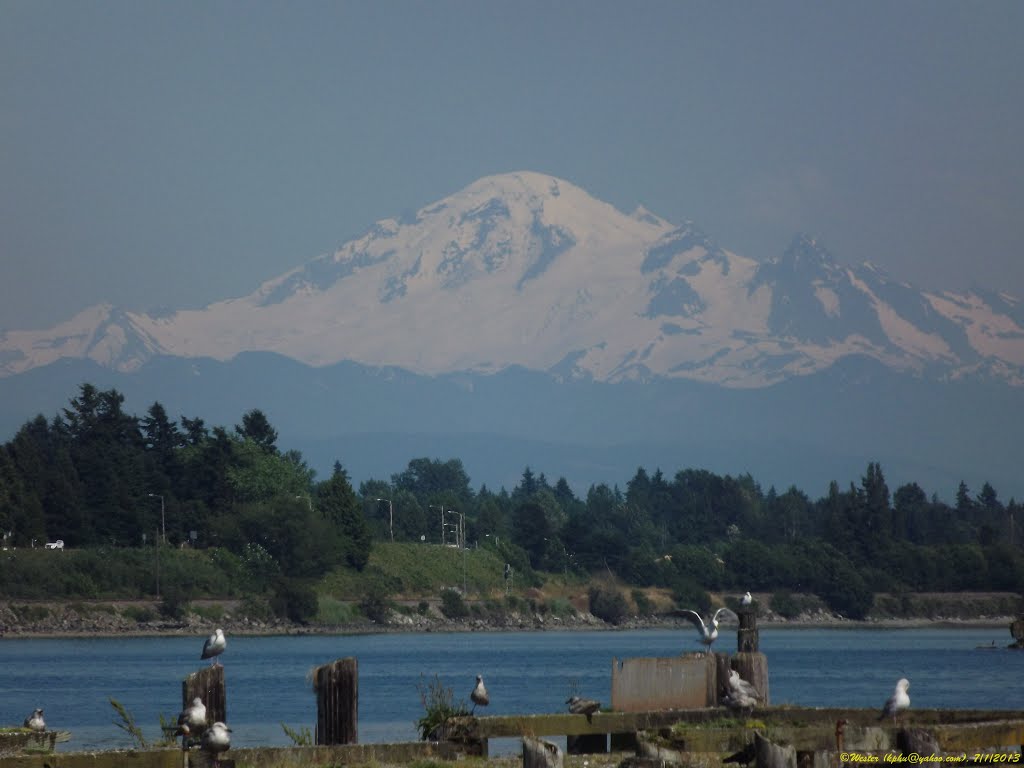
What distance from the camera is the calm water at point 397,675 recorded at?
227 ft

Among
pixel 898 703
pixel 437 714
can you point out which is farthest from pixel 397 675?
pixel 898 703

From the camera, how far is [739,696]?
27984 millimetres

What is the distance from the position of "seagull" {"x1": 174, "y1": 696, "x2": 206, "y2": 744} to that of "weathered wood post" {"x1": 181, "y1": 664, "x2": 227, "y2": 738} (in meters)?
0.38

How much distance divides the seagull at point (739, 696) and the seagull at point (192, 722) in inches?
321

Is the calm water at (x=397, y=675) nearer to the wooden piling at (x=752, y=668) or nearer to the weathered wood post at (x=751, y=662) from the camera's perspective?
the weathered wood post at (x=751, y=662)

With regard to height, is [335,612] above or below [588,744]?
above

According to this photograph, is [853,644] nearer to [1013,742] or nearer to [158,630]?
[158,630]

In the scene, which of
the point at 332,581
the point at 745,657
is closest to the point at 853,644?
the point at 332,581

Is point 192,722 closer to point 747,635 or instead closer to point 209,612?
point 747,635

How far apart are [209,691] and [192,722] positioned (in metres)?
1.14

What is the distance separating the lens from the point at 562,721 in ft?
91.0

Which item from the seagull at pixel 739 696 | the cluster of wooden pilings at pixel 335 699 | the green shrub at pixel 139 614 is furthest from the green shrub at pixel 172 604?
the cluster of wooden pilings at pixel 335 699

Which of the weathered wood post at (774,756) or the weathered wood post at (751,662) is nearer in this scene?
the weathered wood post at (774,756)

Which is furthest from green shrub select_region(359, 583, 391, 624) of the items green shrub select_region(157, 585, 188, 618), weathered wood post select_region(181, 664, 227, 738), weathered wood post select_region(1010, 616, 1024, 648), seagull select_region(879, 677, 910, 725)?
weathered wood post select_region(181, 664, 227, 738)
